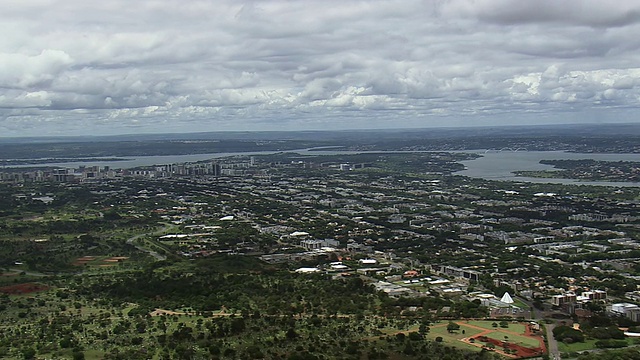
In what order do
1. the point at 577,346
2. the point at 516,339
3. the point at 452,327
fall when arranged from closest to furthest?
1. the point at 577,346
2. the point at 516,339
3. the point at 452,327

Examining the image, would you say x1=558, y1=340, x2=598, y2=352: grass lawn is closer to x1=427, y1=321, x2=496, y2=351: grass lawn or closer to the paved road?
the paved road

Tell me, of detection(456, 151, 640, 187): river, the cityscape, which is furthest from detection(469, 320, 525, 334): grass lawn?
detection(456, 151, 640, 187): river

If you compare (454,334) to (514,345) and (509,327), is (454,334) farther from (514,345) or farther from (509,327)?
(509,327)

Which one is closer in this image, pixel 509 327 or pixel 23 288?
pixel 509 327

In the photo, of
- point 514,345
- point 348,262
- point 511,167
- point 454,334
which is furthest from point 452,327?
point 511,167

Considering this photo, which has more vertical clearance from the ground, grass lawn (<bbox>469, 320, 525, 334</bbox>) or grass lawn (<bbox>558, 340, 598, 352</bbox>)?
grass lawn (<bbox>469, 320, 525, 334</bbox>)

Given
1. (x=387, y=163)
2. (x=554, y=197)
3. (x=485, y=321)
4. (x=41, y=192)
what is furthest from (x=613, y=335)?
(x=387, y=163)

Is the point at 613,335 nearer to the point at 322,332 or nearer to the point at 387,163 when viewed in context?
the point at 322,332

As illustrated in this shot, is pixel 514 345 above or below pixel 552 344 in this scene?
above
